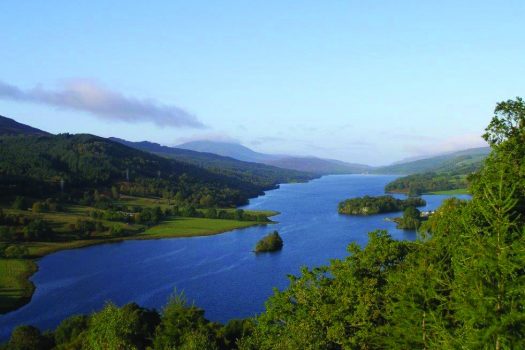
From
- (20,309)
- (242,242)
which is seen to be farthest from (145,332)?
(242,242)

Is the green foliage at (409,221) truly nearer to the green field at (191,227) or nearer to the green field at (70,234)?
the green field at (70,234)

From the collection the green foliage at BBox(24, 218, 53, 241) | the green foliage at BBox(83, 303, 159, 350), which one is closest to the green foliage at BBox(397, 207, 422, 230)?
the green foliage at BBox(24, 218, 53, 241)

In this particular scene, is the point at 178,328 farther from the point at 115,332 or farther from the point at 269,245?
the point at 269,245

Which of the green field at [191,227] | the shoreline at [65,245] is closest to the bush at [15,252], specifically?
the shoreline at [65,245]

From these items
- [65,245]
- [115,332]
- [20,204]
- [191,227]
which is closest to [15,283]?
[65,245]

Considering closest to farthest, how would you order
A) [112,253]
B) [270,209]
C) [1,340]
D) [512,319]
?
[512,319]
[1,340]
[112,253]
[270,209]

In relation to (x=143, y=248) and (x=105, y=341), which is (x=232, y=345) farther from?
(x=143, y=248)
